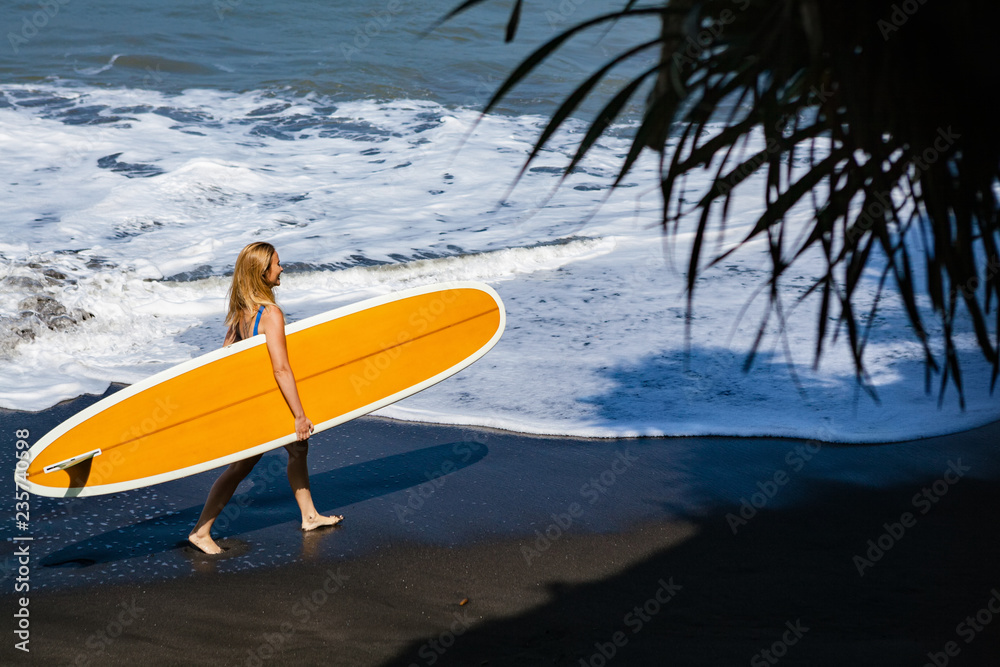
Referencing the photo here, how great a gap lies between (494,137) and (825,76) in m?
11.8

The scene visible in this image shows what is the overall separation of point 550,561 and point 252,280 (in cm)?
157

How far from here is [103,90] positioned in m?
15.2

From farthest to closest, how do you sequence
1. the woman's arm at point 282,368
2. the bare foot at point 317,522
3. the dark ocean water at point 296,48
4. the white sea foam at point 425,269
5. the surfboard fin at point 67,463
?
the dark ocean water at point 296,48 < the white sea foam at point 425,269 < the bare foot at point 317,522 < the woman's arm at point 282,368 < the surfboard fin at point 67,463

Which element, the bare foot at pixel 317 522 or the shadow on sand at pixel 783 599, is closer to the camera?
the shadow on sand at pixel 783 599

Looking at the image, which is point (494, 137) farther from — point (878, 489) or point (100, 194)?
point (878, 489)

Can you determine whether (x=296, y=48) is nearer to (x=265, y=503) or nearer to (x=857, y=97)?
(x=265, y=503)

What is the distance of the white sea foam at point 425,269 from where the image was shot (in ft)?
15.7

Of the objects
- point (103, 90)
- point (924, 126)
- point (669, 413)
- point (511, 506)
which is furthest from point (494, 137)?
point (924, 126)

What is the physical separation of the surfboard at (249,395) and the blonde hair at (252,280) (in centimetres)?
15

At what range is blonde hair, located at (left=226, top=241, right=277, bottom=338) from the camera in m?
3.26

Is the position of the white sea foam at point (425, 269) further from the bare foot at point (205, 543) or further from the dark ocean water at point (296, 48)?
the dark ocean water at point (296, 48)

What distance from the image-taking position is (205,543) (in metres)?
3.26

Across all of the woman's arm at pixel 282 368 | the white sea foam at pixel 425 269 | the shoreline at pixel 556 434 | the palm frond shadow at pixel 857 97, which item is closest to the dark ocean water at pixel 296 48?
the white sea foam at pixel 425 269

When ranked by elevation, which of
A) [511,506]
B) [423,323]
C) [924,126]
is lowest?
[511,506]
